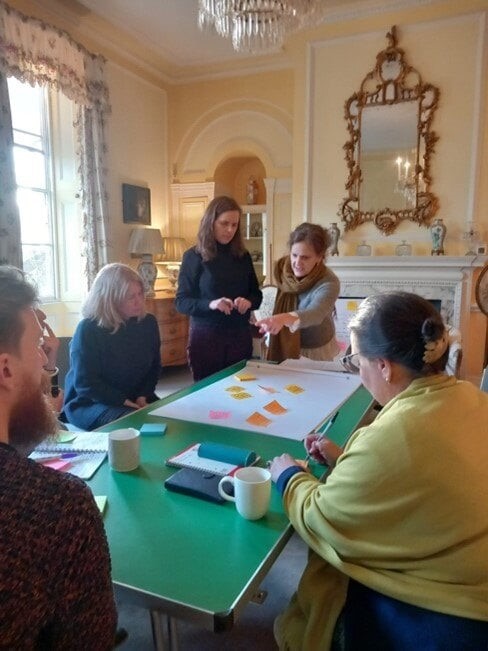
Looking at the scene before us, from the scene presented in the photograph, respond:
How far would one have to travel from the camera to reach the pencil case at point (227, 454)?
1180 millimetres

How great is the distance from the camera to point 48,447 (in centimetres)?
131

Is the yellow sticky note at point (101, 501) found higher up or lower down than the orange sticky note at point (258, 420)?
lower down

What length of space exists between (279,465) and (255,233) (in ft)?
15.7

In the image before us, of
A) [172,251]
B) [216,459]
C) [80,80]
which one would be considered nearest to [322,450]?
[216,459]

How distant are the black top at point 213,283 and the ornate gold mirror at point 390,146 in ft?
7.68

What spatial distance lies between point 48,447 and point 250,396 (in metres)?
0.73

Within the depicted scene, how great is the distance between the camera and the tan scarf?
227 cm

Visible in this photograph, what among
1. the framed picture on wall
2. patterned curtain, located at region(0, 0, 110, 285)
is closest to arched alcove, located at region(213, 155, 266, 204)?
the framed picture on wall

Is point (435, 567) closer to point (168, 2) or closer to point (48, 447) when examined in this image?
point (48, 447)

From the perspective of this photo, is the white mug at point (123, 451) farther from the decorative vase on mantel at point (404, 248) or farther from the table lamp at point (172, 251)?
the table lamp at point (172, 251)

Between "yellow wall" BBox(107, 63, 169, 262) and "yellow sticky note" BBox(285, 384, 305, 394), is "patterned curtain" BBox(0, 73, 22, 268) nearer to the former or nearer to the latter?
"yellow wall" BBox(107, 63, 169, 262)

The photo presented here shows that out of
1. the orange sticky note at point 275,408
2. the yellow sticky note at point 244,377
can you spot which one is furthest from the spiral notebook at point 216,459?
the yellow sticky note at point 244,377

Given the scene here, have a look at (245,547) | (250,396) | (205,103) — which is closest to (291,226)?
(205,103)

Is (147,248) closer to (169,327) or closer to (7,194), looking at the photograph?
(169,327)
